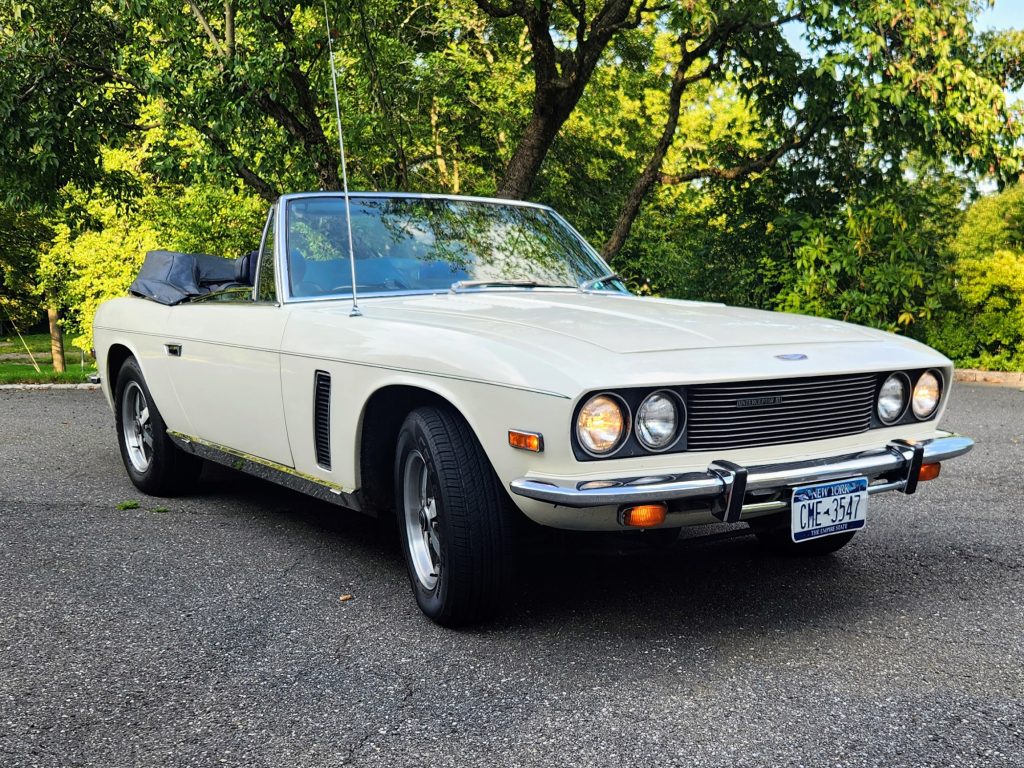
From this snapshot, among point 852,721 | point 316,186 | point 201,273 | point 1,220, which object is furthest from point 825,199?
point 1,220

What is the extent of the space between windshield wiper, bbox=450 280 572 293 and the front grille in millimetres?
1545

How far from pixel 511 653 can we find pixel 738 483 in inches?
36.6

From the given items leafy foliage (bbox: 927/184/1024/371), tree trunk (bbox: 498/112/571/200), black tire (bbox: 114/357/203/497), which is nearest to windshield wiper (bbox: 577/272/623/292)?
black tire (bbox: 114/357/203/497)

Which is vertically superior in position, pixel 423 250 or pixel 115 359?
pixel 423 250

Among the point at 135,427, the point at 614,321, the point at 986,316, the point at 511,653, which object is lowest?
the point at 986,316

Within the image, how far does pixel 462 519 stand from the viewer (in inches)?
124

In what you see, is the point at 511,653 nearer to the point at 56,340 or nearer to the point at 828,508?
the point at 828,508

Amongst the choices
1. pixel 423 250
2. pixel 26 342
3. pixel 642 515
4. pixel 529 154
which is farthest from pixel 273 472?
pixel 26 342

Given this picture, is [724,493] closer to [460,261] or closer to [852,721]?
[852,721]

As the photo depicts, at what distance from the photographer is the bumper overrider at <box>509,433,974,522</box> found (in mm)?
2855

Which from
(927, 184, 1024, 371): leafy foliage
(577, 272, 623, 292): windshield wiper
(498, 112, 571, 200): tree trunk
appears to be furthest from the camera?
(927, 184, 1024, 371): leafy foliage

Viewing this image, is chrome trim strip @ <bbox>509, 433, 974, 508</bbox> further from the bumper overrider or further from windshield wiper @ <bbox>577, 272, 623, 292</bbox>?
windshield wiper @ <bbox>577, 272, 623, 292</bbox>

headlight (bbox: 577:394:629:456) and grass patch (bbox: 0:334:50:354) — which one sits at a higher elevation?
headlight (bbox: 577:394:629:456)

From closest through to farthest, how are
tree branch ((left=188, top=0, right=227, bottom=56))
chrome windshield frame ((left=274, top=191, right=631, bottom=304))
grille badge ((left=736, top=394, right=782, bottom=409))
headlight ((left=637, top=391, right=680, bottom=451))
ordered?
headlight ((left=637, top=391, right=680, bottom=451)) < grille badge ((left=736, top=394, right=782, bottom=409)) < chrome windshield frame ((left=274, top=191, right=631, bottom=304)) < tree branch ((left=188, top=0, right=227, bottom=56))
